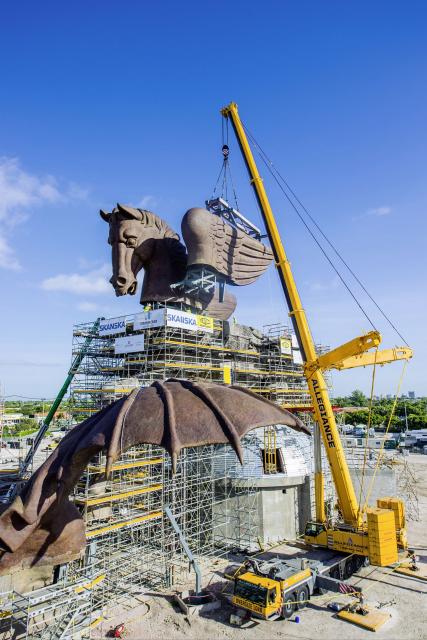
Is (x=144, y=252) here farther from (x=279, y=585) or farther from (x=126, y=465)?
(x=279, y=585)

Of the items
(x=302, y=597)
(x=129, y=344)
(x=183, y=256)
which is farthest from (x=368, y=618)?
(x=183, y=256)

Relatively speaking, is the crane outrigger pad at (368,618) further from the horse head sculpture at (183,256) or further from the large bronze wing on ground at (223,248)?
the large bronze wing on ground at (223,248)

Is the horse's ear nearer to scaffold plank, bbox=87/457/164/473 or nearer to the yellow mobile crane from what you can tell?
the yellow mobile crane

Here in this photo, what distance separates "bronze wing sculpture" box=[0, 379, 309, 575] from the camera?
25.9 ft

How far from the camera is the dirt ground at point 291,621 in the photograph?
13505 millimetres

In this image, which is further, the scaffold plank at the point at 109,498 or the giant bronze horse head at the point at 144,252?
the giant bronze horse head at the point at 144,252

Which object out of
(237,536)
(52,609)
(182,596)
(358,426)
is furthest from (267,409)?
(358,426)

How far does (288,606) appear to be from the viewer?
14.5 meters

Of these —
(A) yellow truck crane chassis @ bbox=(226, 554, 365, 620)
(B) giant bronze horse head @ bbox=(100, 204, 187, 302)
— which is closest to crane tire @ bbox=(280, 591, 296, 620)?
(A) yellow truck crane chassis @ bbox=(226, 554, 365, 620)

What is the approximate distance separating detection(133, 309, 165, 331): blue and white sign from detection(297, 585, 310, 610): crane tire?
1209 centimetres

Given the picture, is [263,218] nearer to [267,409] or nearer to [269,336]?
[269,336]

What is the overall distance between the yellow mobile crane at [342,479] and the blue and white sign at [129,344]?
7.34 meters

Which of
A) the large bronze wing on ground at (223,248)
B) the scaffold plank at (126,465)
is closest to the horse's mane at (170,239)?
the large bronze wing on ground at (223,248)

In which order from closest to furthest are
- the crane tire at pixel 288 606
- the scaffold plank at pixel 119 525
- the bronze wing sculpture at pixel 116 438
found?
the bronze wing sculpture at pixel 116 438 < the crane tire at pixel 288 606 < the scaffold plank at pixel 119 525
